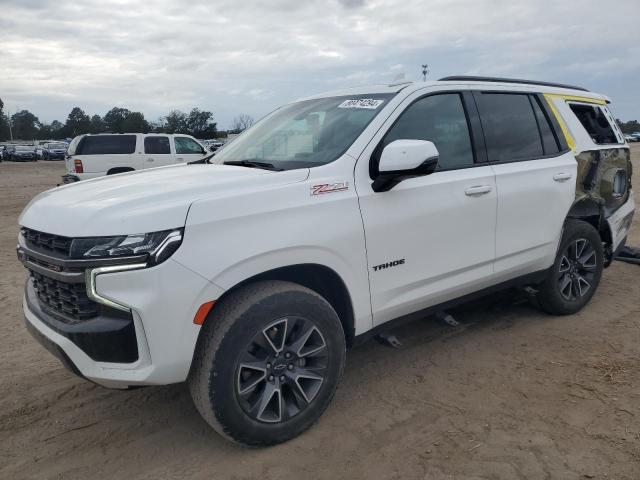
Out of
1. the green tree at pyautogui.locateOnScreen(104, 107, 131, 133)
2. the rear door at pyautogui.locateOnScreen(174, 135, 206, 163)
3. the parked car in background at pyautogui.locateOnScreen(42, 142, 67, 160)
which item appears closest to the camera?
the rear door at pyautogui.locateOnScreen(174, 135, 206, 163)

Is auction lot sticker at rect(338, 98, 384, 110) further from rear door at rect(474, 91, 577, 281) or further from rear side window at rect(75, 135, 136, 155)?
rear side window at rect(75, 135, 136, 155)

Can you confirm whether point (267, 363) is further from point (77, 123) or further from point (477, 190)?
point (77, 123)

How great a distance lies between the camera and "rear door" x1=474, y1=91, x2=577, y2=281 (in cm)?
395

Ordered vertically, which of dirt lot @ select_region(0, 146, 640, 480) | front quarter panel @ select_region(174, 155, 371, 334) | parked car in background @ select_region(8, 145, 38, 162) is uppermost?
parked car in background @ select_region(8, 145, 38, 162)

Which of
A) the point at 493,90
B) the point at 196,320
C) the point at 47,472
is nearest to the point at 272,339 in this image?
the point at 196,320

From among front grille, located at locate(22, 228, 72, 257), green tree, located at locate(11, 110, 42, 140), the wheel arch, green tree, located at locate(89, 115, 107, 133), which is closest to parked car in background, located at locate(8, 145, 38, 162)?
green tree, located at locate(89, 115, 107, 133)

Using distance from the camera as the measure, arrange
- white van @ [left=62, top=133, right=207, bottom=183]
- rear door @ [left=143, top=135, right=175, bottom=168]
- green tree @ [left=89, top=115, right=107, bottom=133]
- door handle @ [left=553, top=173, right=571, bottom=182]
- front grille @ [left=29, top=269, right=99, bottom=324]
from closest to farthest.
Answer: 1. front grille @ [left=29, top=269, right=99, bottom=324]
2. door handle @ [left=553, top=173, right=571, bottom=182]
3. white van @ [left=62, top=133, right=207, bottom=183]
4. rear door @ [left=143, top=135, right=175, bottom=168]
5. green tree @ [left=89, top=115, right=107, bottom=133]

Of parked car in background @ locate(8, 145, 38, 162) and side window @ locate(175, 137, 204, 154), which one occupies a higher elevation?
parked car in background @ locate(8, 145, 38, 162)

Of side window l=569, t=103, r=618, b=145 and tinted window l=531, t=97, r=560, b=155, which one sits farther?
side window l=569, t=103, r=618, b=145

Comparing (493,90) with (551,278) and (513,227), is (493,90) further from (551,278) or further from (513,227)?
(551,278)

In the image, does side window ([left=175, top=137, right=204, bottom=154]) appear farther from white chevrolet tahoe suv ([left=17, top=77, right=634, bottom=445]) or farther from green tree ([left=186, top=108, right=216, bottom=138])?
green tree ([left=186, top=108, right=216, bottom=138])

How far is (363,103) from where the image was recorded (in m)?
3.58

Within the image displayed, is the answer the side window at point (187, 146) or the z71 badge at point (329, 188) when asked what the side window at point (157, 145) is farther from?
the z71 badge at point (329, 188)

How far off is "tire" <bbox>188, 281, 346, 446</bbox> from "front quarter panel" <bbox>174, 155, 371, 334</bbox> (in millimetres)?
168
